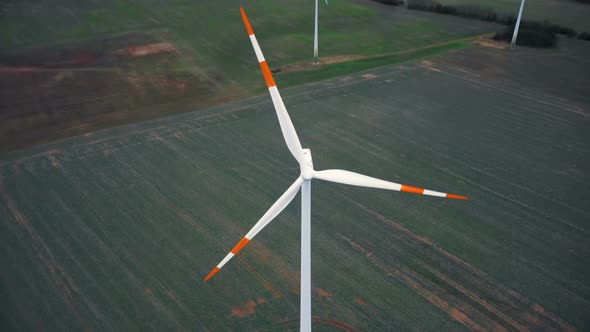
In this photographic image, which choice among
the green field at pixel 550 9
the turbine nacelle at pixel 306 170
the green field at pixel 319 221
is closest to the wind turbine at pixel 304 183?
the turbine nacelle at pixel 306 170

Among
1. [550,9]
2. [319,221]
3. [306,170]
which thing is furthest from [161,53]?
[550,9]

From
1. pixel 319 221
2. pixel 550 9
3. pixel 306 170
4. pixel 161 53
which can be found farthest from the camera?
pixel 550 9

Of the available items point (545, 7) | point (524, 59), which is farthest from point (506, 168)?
point (545, 7)

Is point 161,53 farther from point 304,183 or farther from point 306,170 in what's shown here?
point 306,170

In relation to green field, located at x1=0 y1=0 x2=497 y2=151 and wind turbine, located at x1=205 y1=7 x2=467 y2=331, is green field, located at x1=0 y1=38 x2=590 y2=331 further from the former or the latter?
wind turbine, located at x1=205 y1=7 x2=467 y2=331

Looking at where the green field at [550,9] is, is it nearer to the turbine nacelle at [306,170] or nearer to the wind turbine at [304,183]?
the wind turbine at [304,183]

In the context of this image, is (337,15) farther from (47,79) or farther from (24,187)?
(24,187)
